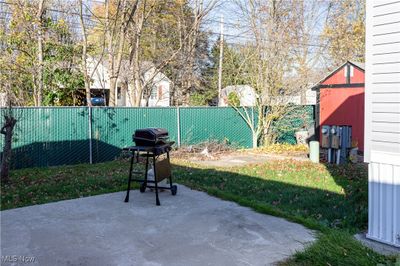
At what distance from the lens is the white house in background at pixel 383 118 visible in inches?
154

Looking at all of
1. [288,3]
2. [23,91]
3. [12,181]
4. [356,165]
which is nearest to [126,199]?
[12,181]

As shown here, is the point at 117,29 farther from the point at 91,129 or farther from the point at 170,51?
the point at 91,129

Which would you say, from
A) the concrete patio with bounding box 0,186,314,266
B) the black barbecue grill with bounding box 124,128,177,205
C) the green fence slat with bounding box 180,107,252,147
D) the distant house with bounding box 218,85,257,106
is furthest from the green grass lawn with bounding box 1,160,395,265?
the distant house with bounding box 218,85,257,106

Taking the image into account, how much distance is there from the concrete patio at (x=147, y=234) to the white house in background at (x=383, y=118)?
2.69 ft

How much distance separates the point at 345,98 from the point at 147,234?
10326mm

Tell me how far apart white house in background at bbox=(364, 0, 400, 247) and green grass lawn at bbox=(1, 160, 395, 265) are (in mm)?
440

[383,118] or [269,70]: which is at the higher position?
[269,70]

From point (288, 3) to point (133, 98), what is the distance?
780 centimetres

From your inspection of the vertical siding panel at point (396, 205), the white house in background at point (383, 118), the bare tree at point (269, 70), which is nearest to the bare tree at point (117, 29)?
the bare tree at point (269, 70)

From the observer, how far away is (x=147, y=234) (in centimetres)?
425

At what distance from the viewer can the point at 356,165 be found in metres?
9.62

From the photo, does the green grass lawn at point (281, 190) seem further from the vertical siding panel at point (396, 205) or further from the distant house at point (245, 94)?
the distant house at point (245, 94)

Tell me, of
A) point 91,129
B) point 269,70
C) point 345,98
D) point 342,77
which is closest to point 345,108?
point 345,98

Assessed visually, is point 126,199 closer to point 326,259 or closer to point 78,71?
point 326,259
